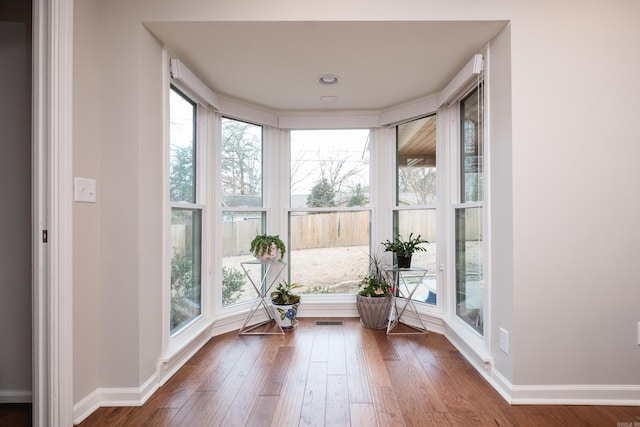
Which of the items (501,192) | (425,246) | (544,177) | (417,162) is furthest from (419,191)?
(544,177)

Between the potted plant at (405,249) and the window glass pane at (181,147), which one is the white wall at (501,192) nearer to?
the potted plant at (405,249)

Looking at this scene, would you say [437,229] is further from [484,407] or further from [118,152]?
[118,152]

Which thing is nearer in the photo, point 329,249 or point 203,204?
point 203,204

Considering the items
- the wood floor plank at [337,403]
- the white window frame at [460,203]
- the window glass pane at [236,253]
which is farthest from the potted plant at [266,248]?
the white window frame at [460,203]

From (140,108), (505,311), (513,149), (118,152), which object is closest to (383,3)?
(513,149)

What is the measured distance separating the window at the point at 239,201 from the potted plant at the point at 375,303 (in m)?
1.07

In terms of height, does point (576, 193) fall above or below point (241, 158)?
below

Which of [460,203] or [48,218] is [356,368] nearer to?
[460,203]

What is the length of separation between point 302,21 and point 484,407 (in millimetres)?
2343

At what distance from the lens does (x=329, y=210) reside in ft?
12.0

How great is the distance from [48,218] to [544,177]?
2.54 m

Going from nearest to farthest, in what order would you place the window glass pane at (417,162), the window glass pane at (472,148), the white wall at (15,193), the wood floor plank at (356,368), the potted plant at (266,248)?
the white wall at (15,193) → the wood floor plank at (356,368) → the window glass pane at (472,148) → the potted plant at (266,248) → the window glass pane at (417,162)

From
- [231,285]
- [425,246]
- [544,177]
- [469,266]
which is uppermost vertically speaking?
[544,177]

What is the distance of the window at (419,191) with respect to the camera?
3240 millimetres
